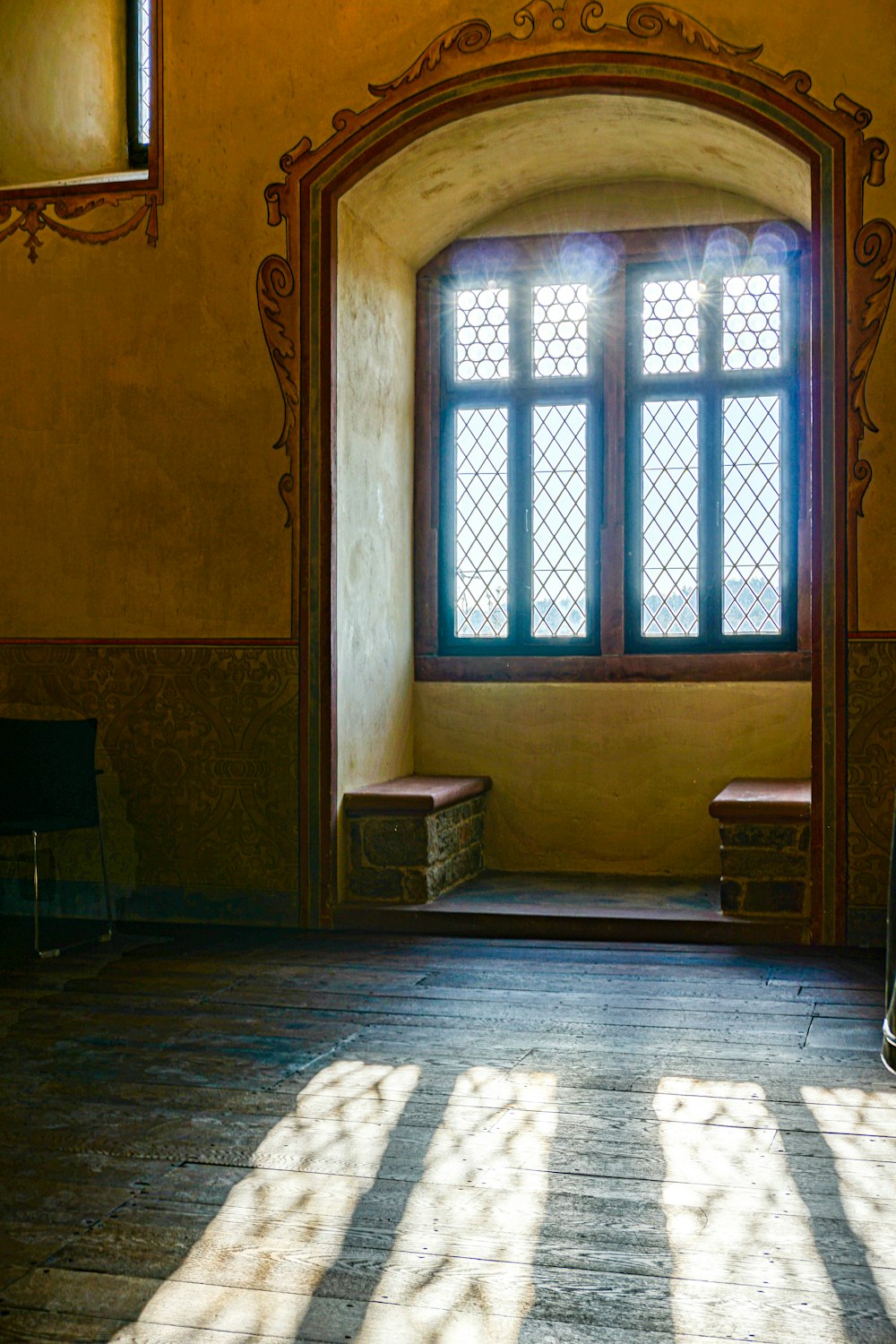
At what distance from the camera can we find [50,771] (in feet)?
18.9

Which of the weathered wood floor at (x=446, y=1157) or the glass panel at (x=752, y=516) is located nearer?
the weathered wood floor at (x=446, y=1157)

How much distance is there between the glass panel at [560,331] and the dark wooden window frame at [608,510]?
0.09 metres

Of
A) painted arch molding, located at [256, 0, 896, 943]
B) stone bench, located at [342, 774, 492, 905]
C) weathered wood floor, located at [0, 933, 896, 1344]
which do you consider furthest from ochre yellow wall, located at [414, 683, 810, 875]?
weathered wood floor, located at [0, 933, 896, 1344]

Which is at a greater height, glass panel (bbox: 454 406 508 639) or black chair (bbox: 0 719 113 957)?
glass panel (bbox: 454 406 508 639)

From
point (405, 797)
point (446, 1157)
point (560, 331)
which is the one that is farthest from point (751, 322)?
point (446, 1157)

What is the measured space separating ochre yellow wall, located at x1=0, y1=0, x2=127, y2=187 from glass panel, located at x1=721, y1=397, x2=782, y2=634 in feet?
11.9

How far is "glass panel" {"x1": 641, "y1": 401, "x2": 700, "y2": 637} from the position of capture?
7035 mm

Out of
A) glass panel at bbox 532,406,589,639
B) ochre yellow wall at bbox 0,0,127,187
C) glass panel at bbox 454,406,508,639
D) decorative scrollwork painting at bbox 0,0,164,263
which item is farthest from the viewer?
glass panel at bbox 454,406,508,639

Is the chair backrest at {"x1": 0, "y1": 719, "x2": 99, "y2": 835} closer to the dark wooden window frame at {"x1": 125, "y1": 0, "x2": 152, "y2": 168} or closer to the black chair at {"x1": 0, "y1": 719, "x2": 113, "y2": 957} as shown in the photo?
the black chair at {"x1": 0, "y1": 719, "x2": 113, "y2": 957}

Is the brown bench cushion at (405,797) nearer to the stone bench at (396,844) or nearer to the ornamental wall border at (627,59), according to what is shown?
the stone bench at (396,844)

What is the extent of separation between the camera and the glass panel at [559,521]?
7219 mm

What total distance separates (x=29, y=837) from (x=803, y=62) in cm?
A: 497

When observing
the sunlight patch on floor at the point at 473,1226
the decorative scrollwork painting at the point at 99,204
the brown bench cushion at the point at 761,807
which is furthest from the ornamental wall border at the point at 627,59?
the sunlight patch on floor at the point at 473,1226

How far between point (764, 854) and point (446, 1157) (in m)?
2.90
